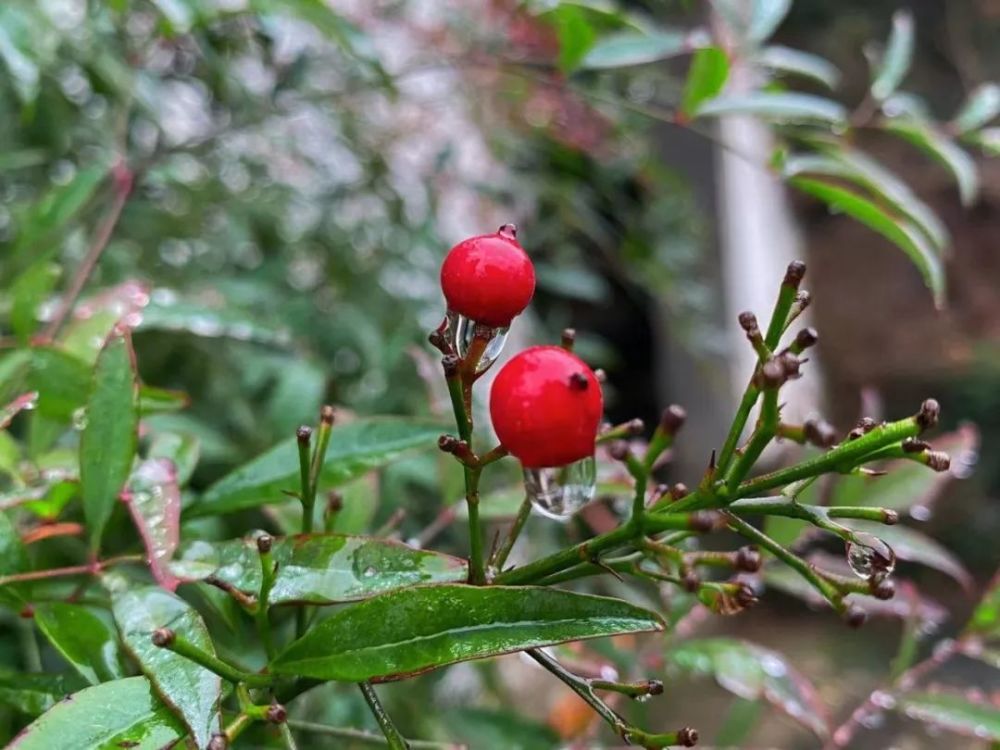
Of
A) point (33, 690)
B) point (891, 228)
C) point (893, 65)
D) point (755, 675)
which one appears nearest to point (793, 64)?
point (893, 65)

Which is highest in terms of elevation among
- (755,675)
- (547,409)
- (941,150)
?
(941,150)

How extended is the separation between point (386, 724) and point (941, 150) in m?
0.64

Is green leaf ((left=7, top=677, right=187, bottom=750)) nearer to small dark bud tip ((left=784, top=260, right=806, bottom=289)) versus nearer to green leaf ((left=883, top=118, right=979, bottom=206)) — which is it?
small dark bud tip ((left=784, top=260, right=806, bottom=289))

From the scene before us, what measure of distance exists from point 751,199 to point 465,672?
182cm

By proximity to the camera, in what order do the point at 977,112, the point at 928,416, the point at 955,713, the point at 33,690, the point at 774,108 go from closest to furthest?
the point at 928,416, the point at 33,690, the point at 955,713, the point at 774,108, the point at 977,112

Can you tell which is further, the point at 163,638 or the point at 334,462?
the point at 334,462

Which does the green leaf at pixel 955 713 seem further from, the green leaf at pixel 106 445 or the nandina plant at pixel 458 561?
the green leaf at pixel 106 445

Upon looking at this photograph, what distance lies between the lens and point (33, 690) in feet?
1.20

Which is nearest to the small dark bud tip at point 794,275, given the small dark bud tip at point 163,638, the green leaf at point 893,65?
the small dark bud tip at point 163,638

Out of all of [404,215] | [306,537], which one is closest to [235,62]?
[404,215]

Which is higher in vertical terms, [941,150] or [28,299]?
[941,150]

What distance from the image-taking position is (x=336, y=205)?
3.64 ft

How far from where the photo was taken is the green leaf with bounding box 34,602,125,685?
0.36 m

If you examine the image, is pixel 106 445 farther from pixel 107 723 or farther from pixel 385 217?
pixel 385 217
